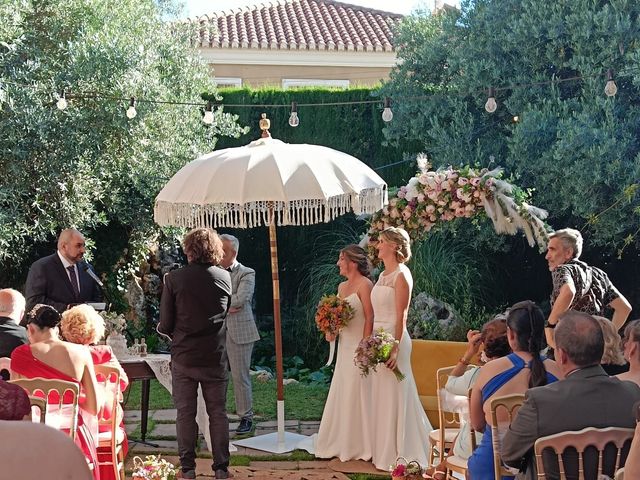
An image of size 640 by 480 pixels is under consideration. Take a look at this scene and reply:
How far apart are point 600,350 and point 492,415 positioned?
2.34ft

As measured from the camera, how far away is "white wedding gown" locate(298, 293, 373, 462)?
23.2 feet

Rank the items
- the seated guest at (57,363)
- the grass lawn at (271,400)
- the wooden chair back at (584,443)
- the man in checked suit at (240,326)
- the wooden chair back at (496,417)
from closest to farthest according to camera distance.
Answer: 1. the wooden chair back at (584,443)
2. the wooden chair back at (496,417)
3. the seated guest at (57,363)
4. the man in checked suit at (240,326)
5. the grass lawn at (271,400)

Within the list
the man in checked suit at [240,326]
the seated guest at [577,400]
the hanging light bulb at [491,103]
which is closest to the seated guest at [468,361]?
the seated guest at [577,400]

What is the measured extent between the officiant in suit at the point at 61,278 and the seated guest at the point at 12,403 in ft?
14.9

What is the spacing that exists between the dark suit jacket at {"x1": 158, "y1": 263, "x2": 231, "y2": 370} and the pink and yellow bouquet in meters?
0.99

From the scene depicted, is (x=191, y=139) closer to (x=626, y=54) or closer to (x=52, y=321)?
(x=626, y=54)

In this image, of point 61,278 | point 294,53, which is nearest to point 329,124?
point 61,278

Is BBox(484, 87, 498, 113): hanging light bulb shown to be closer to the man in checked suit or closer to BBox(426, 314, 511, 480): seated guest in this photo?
the man in checked suit

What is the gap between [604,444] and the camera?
3639 mm

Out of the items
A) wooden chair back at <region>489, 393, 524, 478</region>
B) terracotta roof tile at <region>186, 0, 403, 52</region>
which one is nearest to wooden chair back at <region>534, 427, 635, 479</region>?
wooden chair back at <region>489, 393, 524, 478</region>

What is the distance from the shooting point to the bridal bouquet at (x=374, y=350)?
6711 millimetres

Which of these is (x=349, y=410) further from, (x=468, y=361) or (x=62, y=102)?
(x=62, y=102)

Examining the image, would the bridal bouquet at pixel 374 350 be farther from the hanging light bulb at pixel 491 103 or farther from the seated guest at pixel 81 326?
the hanging light bulb at pixel 491 103

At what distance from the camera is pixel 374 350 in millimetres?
6715
